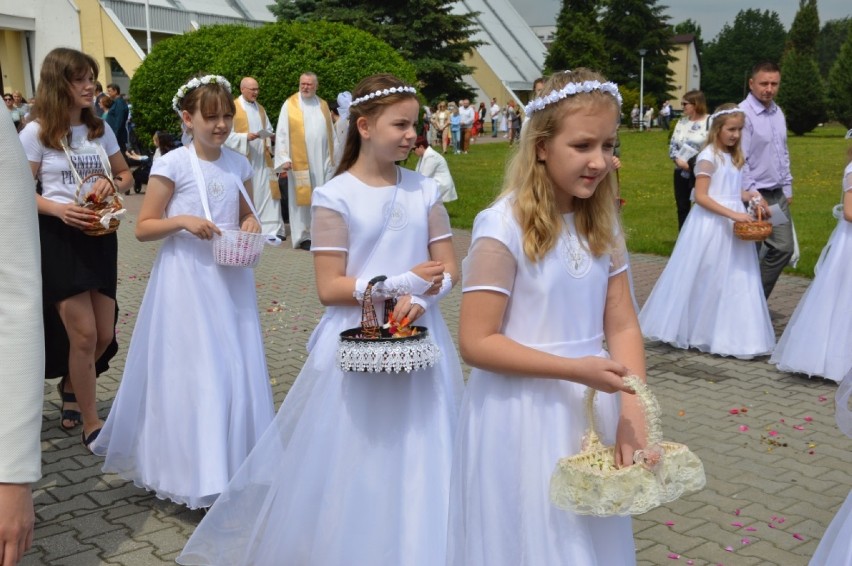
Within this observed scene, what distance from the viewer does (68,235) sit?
5.64 metres

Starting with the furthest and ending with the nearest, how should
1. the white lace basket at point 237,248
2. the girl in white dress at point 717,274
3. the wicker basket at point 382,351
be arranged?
the girl in white dress at point 717,274 → the white lace basket at point 237,248 → the wicker basket at point 382,351

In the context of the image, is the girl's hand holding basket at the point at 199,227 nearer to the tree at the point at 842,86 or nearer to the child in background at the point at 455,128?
the child in background at the point at 455,128

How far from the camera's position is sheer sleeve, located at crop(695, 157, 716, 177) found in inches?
326

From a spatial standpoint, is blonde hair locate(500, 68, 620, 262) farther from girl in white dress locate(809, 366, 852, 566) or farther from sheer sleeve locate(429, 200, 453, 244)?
sheer sleeve locate(429, 200, 453, 244)

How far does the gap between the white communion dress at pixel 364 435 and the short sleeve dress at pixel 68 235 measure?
192cm

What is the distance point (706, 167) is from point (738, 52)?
5475 inches

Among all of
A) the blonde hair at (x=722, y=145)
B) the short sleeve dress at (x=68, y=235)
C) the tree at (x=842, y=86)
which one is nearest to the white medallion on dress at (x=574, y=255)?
the short sleeve dress at (x=68, y=235)

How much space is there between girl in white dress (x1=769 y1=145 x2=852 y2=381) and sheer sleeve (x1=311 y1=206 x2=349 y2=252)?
4665 mm

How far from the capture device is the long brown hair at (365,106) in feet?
13.8

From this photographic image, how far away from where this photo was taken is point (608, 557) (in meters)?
2.85

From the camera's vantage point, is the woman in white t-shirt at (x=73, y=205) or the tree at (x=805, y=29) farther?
the tree at (x=805, y=29)

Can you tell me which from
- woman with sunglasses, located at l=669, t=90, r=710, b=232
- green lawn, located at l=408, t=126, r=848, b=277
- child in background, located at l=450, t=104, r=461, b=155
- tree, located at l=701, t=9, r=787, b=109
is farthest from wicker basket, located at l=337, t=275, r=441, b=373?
tree, located at l=701, t=9, r=787, b=109

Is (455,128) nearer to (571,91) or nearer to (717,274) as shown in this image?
(717,274)

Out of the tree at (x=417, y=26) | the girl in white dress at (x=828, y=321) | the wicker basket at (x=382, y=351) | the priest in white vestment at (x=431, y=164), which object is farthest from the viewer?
the tree at (x=417, y=26)
